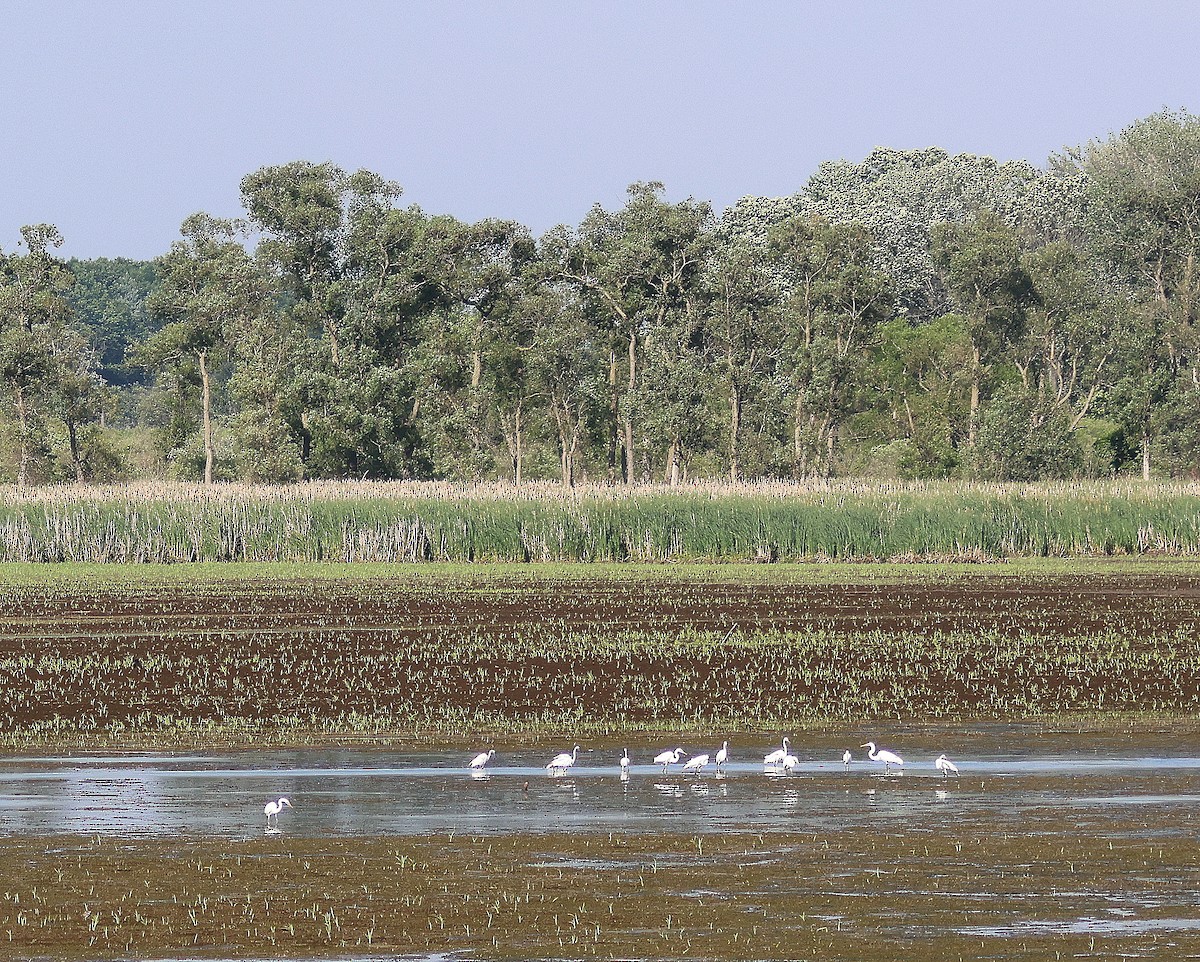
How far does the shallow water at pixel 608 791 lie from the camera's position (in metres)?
13.6

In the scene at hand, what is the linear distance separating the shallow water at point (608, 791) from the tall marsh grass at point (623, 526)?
3140 cm

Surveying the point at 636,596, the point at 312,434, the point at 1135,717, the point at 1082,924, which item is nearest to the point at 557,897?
the point at 1082,924

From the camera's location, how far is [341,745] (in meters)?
18.1

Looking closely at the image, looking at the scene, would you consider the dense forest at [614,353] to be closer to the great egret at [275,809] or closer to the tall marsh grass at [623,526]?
the tall marsh grass at [623,526]

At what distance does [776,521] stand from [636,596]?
1317 cm

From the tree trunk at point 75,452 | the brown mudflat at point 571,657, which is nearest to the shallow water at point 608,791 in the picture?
the brown mudflat at point 571,657

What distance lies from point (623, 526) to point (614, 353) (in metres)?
25.5

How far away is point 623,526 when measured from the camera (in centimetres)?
5019

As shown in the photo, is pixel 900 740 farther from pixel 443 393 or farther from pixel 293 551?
pixel 443 393

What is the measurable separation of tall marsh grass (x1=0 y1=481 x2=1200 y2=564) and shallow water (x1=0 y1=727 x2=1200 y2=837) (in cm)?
3140

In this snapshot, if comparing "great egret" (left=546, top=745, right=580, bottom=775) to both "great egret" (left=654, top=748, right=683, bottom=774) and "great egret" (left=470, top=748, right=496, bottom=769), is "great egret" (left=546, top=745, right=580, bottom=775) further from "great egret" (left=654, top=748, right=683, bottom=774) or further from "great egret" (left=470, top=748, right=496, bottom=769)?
"great egret" (left=654, top=748, right=683, bottom=774)

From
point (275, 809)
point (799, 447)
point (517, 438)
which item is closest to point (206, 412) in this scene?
point (517, 438)

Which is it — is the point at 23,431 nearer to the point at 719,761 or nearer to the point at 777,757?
the point at 719,761

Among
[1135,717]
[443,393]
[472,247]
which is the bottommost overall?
[1135,717]
